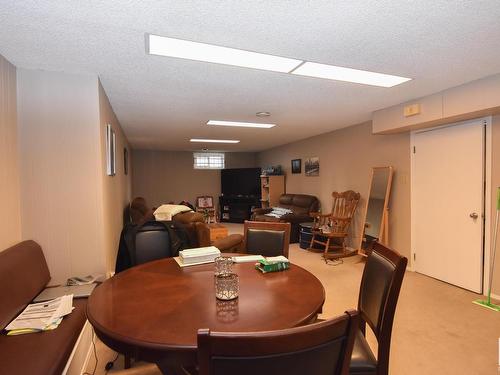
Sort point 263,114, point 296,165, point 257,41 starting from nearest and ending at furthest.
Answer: point 257,41
point 263,114
point 296,165

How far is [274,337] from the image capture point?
0.73 m

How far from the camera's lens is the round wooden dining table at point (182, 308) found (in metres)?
1.06

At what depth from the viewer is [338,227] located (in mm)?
4879

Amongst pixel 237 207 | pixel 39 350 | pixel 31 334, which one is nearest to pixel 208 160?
pixel 237 207

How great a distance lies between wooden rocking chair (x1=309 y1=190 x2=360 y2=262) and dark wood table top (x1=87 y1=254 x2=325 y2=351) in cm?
307

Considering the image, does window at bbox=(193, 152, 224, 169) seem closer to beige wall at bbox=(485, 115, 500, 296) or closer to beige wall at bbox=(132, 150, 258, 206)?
beige wall at bbox=(132, 150, 258, 206)

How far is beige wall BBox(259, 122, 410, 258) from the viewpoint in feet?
13.5

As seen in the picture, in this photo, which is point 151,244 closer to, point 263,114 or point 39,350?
point 39,350

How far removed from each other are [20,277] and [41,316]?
1.19 feet

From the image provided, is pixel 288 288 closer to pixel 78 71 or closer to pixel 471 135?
pixel 78 71

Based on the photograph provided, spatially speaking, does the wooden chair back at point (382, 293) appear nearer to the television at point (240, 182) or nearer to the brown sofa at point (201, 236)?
the brown sofa at point (201, 236)

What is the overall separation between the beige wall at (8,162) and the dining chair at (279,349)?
6.97 feet

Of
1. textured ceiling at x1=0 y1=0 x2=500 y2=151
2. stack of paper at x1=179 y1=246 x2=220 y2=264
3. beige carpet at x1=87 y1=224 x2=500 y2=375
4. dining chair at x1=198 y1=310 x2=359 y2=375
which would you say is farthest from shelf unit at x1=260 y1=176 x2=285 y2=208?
dining chair at x1=198 y1=310 x2=359 y2=375

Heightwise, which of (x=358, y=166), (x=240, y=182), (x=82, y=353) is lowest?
(x=82, y=353)
